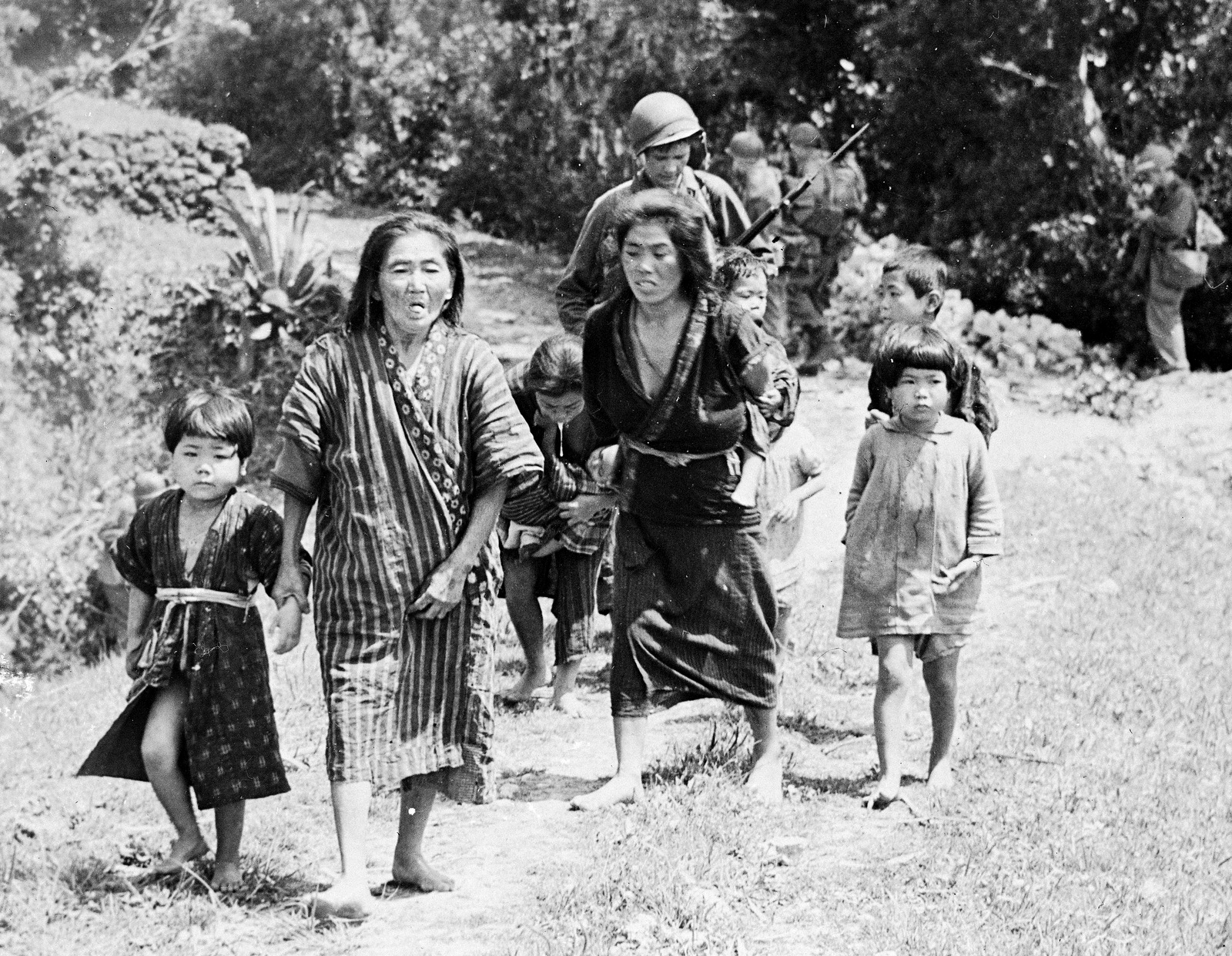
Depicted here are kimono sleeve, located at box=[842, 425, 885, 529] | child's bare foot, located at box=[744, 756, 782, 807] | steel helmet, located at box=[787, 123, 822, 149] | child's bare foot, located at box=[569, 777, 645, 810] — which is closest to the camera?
child's bare foot, located at box=[569, 777, 645, 810]

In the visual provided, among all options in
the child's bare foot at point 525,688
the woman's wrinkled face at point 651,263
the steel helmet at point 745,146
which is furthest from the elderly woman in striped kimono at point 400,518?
the steel helmet at point 745,146

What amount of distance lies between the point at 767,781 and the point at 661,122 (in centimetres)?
249

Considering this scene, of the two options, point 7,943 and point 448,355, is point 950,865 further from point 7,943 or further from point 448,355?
point 7,943

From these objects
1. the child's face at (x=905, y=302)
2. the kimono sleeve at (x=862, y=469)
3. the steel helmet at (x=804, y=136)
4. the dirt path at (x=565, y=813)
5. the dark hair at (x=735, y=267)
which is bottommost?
the dirt path at (x=565, y=813)

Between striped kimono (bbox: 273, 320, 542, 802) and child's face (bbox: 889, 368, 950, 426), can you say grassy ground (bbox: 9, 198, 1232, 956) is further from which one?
child's face (bbox: 889, 368, 950, 426)

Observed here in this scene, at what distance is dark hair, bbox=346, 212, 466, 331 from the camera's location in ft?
13.9

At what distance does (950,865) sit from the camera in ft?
14.9

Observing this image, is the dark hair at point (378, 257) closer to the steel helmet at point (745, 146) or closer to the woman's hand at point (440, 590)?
the woman's hand at point (440, 590)

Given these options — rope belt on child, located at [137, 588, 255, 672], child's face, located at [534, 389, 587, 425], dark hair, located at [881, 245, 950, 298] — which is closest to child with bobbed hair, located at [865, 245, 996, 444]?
dark hair, located at [881, 245, 950, 298]

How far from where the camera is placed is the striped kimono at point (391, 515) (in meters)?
4.15

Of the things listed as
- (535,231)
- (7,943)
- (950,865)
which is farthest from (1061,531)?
(535,231)

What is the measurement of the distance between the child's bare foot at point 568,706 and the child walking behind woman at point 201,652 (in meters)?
1.80

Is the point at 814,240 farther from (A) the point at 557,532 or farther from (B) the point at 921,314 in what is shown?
(A) the point at 557,532

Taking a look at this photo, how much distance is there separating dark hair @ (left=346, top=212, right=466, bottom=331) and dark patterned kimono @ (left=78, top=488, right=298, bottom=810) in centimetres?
61
